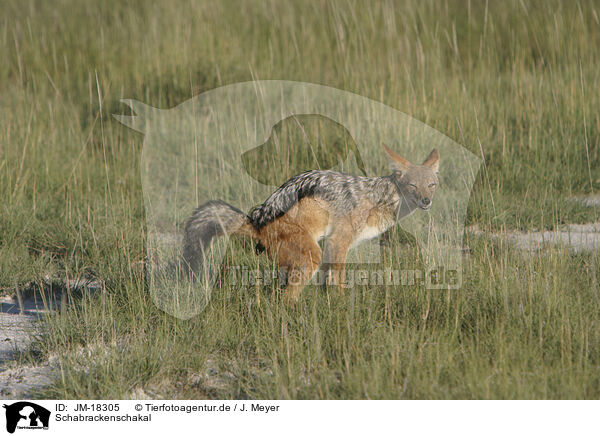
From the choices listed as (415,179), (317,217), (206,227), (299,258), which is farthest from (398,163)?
(206,227)

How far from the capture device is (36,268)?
5168 millimetres

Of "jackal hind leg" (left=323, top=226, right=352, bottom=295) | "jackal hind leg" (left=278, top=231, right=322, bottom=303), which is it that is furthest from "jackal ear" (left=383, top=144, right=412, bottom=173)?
"jackal hind leg" (left=278, top=231, right=322, bottom=303)

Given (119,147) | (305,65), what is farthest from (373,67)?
(119,147)

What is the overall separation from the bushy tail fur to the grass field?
0.34 m

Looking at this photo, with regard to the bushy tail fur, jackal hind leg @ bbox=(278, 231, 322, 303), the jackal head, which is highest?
the jackal head

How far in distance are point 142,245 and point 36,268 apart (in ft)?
3.03

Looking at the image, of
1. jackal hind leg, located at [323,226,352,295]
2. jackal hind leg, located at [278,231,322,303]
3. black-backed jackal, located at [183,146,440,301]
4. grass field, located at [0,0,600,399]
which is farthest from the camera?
jackal hind leg, located at [323,226,352,295]

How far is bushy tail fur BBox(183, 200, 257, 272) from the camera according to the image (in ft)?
14.4

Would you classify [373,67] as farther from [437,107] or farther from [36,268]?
[36,268]

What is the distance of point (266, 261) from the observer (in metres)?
4.64

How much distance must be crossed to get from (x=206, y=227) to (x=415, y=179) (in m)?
1.66

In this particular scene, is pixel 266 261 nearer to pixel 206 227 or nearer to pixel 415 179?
pixel 206 227

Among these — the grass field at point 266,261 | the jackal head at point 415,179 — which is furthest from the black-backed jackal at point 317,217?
the grass field at point 266,261

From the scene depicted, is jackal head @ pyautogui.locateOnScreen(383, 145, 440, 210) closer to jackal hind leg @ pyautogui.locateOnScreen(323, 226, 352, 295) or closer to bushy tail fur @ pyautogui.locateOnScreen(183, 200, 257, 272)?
jackal hind leg @ pyautogui.locateOnScreen(323, 226, 352, 295)
